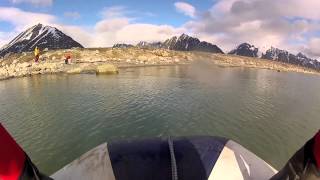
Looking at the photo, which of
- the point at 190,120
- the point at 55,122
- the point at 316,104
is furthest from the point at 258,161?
the point at 316,104

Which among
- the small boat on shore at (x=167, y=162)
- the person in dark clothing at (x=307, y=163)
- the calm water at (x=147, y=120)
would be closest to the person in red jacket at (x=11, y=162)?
the small boat on shore at (x=167, y=162)

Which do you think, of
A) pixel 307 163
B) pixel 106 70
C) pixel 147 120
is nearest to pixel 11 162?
pixel 307 163

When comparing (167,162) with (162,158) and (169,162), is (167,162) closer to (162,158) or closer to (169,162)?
(169,162)

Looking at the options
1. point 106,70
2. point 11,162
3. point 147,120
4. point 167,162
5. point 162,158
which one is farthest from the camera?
point 106,70

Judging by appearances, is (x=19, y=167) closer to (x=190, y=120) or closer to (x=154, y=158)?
(x=154, y=158)

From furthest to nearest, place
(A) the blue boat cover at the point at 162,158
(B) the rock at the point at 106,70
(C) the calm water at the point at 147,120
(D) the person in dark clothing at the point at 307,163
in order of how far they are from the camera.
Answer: (B) the rock at the point at 106,70 < (C) the calm water at the point at 147,120 < (A) the blue boat cover at the point at 162,158 < (D) the person in dark clothing at the point at 307,163

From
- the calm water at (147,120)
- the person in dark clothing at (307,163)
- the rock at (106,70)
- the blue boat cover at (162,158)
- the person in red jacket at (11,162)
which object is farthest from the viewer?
the rock at (106,70)

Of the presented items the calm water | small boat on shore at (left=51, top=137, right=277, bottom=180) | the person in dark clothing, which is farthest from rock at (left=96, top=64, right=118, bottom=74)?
the person in dark clothing

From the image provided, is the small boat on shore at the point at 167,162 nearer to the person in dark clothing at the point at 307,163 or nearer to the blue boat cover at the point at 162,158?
the blue boat cover at the point at 162,158

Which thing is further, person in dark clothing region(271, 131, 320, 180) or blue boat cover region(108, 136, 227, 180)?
blue boat cover region(108, 136, 227, 180)

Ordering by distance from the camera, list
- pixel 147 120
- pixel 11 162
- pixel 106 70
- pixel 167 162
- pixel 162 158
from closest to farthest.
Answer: pixel 11 162
pixel 167 162
pixel 162 158
pixel 147 120
pixel 106 70

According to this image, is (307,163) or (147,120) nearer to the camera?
(307,163)

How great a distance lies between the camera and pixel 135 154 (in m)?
9.41

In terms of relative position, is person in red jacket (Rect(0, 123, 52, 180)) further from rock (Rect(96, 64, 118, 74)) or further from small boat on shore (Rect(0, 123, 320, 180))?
rock (Rect(96, 64, 118, 74))
